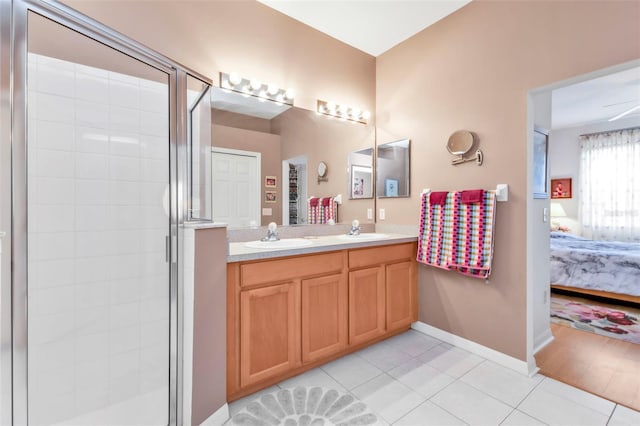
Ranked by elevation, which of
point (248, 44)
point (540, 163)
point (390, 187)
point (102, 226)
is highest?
point (248, 44)

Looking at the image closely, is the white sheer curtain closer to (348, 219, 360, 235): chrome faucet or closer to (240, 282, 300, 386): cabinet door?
(348, 219, 360, 235): chrome faucet

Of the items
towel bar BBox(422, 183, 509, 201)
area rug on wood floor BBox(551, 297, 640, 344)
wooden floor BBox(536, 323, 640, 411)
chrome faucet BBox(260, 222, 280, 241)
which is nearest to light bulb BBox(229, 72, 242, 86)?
chrome faucet BBox(260, 222, 280, 241)

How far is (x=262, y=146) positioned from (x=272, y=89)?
47 cm

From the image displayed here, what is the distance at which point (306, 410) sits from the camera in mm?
1582

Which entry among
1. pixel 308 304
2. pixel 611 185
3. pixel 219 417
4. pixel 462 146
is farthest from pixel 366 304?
pixel 611 185

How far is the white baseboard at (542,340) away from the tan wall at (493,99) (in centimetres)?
41

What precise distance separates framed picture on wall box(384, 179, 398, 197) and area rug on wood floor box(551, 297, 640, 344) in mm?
1974

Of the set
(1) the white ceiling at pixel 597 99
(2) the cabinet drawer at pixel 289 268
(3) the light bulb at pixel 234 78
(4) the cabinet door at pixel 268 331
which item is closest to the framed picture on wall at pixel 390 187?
(2) the cabinet drawer at pixel 289 268

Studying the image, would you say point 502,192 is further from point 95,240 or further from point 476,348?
point 95,240

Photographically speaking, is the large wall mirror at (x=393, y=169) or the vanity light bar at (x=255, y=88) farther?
the large wall mirror at (x=393, y=169)

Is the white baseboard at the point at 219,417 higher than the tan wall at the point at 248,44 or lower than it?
lower

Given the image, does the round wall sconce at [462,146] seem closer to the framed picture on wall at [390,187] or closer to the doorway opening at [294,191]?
the framed picture on wall at [390,187]

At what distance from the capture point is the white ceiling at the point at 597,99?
3404mm

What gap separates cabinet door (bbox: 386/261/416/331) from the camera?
236cm
